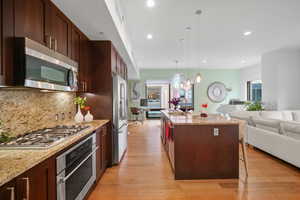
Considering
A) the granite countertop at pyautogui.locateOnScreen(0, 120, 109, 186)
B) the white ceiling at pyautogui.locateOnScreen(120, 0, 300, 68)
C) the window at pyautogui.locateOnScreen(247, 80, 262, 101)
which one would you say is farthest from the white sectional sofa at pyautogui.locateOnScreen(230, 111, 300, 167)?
the window at pyautogui.locateOnScreen(247, 80, 262, 101)

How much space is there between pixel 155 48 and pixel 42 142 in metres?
4.66

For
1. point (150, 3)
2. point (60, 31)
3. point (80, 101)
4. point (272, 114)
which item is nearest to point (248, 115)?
point (272, 114)

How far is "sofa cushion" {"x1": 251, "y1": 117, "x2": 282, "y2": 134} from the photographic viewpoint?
3.29 metres

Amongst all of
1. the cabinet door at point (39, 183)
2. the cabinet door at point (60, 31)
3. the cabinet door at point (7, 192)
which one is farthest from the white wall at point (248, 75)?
the cabinet door at point (7, 192)

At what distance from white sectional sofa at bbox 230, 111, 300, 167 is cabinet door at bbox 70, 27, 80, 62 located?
385 cm

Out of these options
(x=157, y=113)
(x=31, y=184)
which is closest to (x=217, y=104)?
(x=157, y=113)

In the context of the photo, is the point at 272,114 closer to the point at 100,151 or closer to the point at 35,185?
the point at 100,151

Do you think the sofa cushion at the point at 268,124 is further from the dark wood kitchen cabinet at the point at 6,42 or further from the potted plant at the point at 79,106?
the dark wood kitchen cabinet at the point at 6,42

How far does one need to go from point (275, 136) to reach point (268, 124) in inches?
12.8

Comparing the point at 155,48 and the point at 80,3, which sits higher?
the point at 155,48

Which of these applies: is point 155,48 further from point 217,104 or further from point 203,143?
point 217,104

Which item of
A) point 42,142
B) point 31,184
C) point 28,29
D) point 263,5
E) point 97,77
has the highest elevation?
point 263,5

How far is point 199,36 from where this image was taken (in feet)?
14.5

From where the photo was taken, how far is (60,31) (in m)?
2.18
